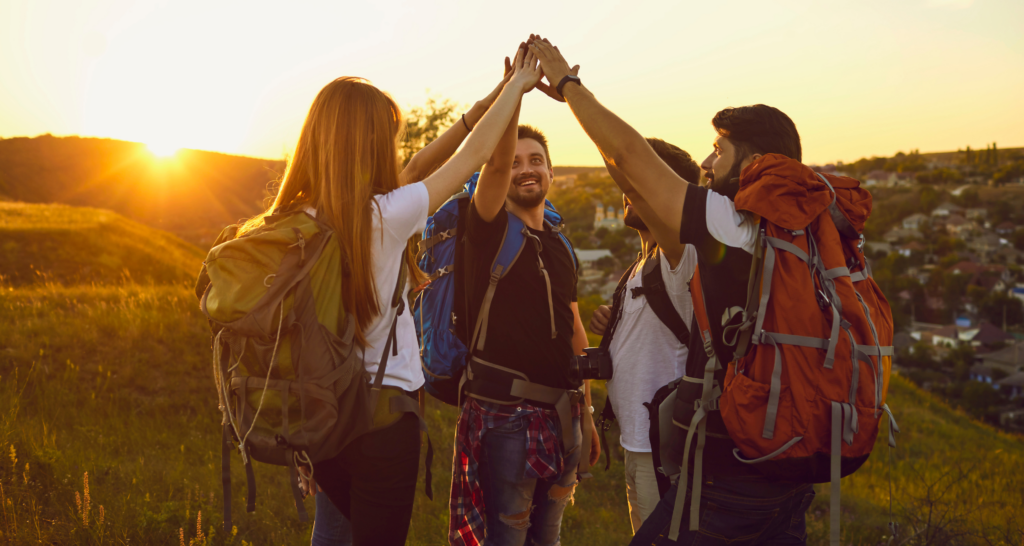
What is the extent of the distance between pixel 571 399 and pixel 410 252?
133cm

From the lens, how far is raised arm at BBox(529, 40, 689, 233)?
1915mm

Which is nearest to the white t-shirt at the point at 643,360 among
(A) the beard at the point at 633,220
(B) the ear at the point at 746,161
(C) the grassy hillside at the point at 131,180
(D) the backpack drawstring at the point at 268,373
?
(A) the beard at the point at 633,220

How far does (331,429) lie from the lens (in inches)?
78.3

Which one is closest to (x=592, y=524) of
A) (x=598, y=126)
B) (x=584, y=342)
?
(x=584, y=342)

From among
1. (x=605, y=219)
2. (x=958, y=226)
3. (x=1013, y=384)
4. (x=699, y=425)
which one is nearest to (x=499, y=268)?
(x=699, y=425)

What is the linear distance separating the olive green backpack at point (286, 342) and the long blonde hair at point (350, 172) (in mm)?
61

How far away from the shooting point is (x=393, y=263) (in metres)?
2.21

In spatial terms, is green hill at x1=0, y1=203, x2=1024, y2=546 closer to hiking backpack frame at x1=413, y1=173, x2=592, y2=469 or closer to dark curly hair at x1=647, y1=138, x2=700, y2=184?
hiking backpack frame at x1=413, y1=173, x2=592, y2=469

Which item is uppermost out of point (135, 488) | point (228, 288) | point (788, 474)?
point (228, 288)

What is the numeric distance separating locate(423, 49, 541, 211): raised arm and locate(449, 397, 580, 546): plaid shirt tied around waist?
48.3 inches

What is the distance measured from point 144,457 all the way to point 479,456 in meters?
3.90

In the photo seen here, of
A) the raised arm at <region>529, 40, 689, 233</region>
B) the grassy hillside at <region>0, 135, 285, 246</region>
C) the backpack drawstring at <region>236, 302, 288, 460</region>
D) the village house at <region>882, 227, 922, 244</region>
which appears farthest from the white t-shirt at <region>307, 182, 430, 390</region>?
the village house at <region>882, 227, 922, 244</region>

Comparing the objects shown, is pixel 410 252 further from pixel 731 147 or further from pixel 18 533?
pixel 18 533

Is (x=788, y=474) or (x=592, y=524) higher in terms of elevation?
(x=788, y=474)
